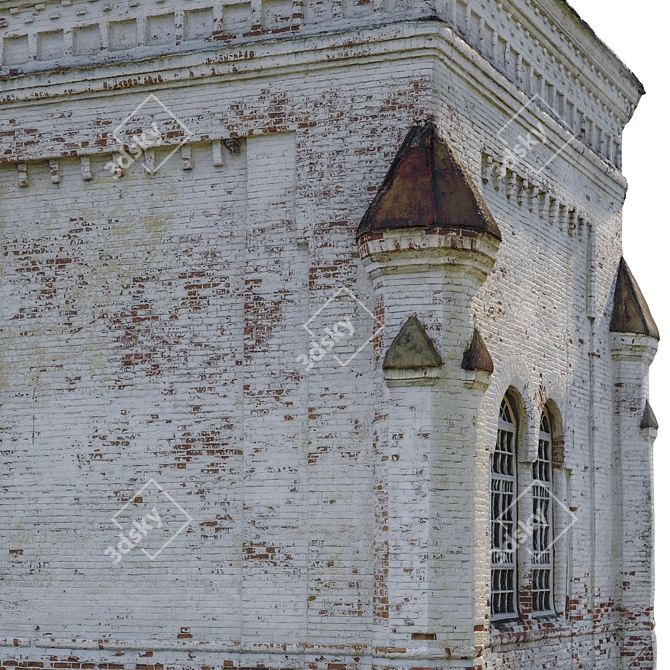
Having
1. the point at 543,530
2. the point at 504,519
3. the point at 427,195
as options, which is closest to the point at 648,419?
the point at 543,530

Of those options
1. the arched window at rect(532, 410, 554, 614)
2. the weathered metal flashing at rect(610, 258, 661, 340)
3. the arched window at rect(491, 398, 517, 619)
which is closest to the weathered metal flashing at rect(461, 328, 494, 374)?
the arched window at rect(491, 398, 517, 619)

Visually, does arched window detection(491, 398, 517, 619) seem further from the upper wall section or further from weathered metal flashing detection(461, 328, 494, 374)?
the upper wall section

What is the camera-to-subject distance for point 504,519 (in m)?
17.1

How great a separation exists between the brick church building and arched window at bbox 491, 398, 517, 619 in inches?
2.2

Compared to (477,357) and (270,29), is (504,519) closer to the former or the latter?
(477,357)

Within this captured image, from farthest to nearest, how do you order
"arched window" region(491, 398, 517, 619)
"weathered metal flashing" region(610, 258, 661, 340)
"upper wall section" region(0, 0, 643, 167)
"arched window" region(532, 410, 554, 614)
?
"weathered metal flashing" region(610, 258, 661, 340)
"arched window" region(532, 410, 554, 614)
"arched window" region(491, 398, 517, 619)
"upper wall section" region(0, 0, 643, 167)

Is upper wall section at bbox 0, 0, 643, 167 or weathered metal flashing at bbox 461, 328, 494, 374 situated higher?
upper wall section at bbox 0, 0, 643, 167

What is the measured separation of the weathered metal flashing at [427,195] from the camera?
14.5 m

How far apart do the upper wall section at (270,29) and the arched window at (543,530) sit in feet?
15.6

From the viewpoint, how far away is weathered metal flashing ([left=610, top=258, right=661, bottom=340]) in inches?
819

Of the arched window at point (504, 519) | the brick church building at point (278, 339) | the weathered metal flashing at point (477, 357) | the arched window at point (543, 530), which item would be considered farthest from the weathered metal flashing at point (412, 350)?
the arched window at point (543, 530)

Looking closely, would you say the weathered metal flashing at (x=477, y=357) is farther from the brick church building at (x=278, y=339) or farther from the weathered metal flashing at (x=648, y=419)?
the weathered metal flashing at (x=648, y=419)

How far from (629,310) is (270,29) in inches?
310

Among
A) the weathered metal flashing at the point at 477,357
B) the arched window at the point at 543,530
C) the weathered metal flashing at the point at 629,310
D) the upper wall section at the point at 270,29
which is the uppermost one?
the upper wall section at the point at 270,29
